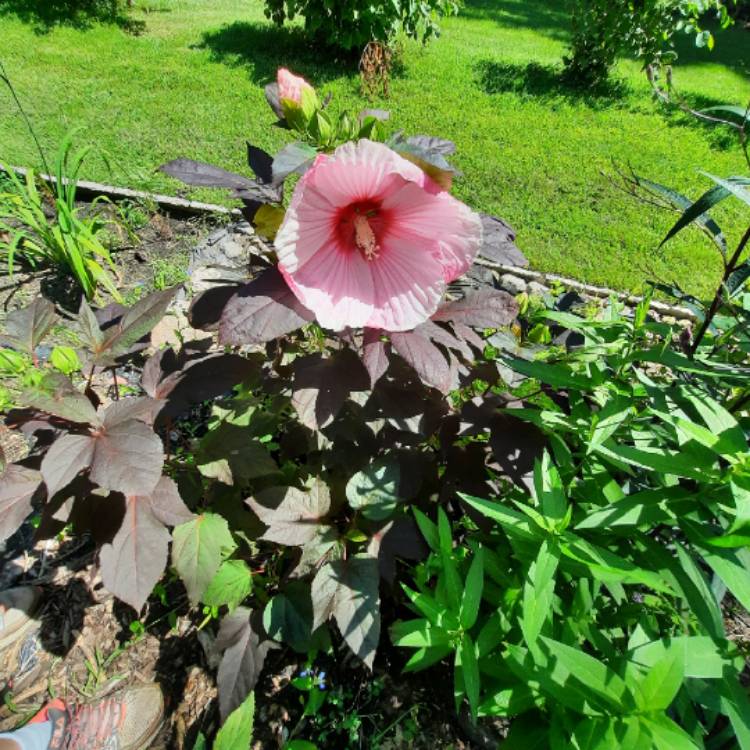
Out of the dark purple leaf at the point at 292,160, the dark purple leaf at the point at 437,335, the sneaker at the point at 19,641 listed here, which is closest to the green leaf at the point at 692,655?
the dark purple leaf at the point at 437,335

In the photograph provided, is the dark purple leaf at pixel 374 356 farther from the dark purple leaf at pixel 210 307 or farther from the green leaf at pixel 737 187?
the green leaf at pixel 737 187

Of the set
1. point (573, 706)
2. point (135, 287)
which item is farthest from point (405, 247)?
point (135, 287)

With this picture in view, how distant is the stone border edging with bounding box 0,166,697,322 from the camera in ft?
9.62

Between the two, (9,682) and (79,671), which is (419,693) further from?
(9,682)

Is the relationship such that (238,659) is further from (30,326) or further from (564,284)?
(564,284)

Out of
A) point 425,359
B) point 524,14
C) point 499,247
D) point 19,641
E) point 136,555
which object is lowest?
point 19,641

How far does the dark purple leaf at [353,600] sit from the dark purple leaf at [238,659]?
0.27m

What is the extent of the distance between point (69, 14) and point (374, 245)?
25.5 feet

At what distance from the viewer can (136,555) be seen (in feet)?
3.45

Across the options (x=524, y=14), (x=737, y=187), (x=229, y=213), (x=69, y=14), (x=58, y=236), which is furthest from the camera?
(x=524, y=14)

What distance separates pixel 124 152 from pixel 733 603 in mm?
4360

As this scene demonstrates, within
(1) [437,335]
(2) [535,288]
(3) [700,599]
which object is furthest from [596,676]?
(2) [535,288]

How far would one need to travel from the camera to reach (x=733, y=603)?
1.43 m

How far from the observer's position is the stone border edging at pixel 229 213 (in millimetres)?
2932
